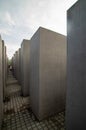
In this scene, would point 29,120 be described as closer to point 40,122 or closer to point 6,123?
point 40,122

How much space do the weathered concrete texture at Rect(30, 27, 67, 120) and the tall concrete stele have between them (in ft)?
4.46

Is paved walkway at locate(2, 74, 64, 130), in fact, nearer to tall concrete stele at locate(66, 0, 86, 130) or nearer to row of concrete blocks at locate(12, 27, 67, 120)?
row of concrete blocks at locate(12, 27, 67, 120)

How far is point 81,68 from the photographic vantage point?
1407mm

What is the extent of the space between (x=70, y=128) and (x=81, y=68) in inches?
51.2

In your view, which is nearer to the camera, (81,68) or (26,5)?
(81,68)

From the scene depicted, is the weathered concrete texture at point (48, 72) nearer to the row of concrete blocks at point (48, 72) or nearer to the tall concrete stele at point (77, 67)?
the row of concrete blocks at point (48, 72)

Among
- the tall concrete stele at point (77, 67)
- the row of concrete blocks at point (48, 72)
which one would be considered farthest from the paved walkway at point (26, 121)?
the tall concrete stele at point (77, 67)

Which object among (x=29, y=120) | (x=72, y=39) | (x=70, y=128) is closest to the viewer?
(x=72, y=39)

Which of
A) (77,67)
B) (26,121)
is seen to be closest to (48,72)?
(77,67)

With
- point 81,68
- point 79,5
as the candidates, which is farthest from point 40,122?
point 79,5

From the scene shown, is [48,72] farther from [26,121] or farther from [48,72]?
[26,121]

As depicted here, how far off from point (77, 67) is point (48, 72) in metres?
1.68

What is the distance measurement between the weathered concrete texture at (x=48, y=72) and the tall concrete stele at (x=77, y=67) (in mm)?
1358

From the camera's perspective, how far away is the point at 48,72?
3.09m
